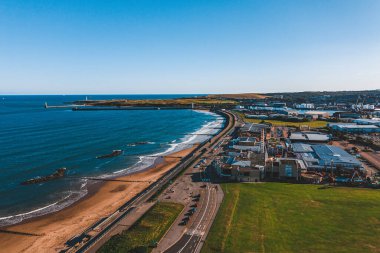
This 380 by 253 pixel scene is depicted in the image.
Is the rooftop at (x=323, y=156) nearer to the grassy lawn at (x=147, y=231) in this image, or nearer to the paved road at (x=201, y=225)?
the paved road at (x=201, y=225)

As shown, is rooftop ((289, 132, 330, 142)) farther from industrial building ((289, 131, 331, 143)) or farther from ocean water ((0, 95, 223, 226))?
ocean water ((0, 95, 223, 226))

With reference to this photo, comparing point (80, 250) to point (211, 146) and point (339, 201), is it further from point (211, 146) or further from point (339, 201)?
point (211, 146)

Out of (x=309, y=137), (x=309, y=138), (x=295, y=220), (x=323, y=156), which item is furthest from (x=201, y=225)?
(x=309, y=137)

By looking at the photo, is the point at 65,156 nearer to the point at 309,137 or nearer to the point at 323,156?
the point at 323,156

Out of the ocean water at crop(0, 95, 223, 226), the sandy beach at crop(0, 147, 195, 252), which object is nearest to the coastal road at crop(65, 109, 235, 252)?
the sandy beach at crop(0, 147, 195, 252)

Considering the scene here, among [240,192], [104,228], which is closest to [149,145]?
[240,192]
